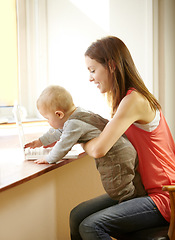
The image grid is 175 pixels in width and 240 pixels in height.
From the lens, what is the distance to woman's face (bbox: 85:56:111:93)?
4.85 ft

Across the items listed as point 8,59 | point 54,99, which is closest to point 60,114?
point 54,99

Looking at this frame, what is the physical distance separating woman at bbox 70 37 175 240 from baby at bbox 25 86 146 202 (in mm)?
45

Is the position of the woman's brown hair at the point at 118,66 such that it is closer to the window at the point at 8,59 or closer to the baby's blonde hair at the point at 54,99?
the baby's blonde hair at the point at 54,99

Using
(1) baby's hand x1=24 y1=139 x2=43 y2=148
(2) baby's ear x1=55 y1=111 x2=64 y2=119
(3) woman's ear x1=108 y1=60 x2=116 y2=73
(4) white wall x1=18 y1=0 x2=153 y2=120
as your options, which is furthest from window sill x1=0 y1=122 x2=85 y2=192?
(4) white wall x1=18 y1=0 x2=153 y2=120

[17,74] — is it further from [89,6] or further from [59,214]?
[59,214]

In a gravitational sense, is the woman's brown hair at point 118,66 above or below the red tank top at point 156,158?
above

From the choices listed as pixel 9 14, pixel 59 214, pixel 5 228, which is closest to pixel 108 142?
pixel 5 228

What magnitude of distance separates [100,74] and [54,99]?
23cm

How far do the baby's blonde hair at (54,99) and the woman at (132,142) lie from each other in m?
0.16

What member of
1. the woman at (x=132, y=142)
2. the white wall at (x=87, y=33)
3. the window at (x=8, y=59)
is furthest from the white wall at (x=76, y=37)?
the woman at (x=132, y=142)

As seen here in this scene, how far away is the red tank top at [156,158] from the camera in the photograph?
1394 mm

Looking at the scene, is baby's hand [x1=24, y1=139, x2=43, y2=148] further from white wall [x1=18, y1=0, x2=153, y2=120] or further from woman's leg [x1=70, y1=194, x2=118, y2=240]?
white wall [x1=18, y1=0, x2=153, y2=120]

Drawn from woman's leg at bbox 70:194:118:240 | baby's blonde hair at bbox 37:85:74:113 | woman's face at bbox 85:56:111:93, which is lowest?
woman's leg at bbox 70:194:118:240

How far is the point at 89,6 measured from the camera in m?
2.64
